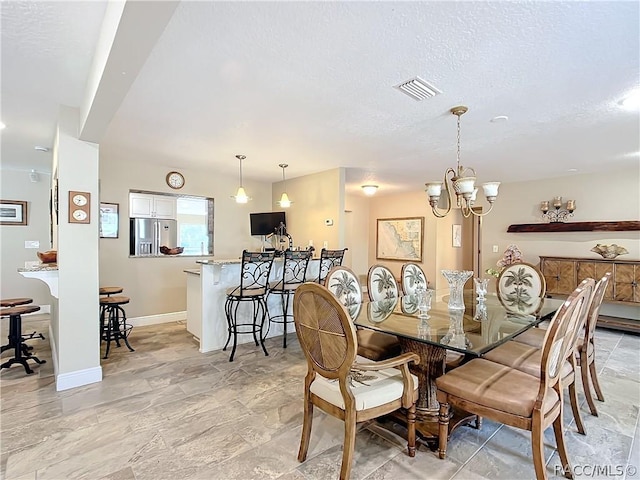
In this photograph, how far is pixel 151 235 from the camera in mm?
5086

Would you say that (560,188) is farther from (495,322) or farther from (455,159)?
(495,322)

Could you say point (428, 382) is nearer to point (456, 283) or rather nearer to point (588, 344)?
point (456, 283)

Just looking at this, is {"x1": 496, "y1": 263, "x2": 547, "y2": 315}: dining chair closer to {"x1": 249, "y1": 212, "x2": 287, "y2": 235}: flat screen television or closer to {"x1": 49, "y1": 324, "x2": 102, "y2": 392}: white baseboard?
{"x1": 249, "y1": 212, "x2": 287, "y2": 235}: flat screen television

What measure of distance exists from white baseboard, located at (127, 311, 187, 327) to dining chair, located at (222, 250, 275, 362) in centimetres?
169

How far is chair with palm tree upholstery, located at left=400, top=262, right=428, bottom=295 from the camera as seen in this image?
3527 millimetres

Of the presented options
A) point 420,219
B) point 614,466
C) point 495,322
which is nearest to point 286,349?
point 495,322

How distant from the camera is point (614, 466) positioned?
1.87 meters

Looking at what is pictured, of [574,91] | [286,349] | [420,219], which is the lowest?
[286,349]

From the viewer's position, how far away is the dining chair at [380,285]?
10.8ft

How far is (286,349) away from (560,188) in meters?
5.16

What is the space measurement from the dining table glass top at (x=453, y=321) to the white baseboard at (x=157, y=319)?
3612mm

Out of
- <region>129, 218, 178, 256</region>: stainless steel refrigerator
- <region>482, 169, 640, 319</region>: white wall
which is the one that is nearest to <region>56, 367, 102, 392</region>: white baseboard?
<region>129, 218, 178, 256</region>: stainless steel refrigerator

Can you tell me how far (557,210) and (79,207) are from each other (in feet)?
21.6

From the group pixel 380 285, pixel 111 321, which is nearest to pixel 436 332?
pixel 380 285
